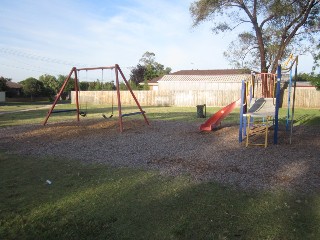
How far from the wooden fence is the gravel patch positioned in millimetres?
19015

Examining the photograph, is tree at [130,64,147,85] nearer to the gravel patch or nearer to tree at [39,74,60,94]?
tree at [39,74,60,94]

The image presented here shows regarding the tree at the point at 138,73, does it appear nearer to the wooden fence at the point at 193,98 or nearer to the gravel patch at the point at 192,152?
the wooden fence at the point at 193,98

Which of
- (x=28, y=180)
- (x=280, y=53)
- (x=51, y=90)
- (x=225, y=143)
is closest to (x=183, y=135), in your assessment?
(x=225, y=143)

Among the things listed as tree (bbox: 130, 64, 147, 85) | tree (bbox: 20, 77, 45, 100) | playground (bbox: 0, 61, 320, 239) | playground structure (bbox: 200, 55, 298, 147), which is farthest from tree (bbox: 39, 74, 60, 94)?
playground structure (bbox: 200, 55, 298, 147)

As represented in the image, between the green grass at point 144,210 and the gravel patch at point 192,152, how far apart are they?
2.19ft

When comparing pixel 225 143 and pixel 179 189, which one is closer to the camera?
pixel 179 189

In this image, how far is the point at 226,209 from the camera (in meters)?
3.98

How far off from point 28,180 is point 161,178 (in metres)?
2.39

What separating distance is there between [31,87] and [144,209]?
4829 cm

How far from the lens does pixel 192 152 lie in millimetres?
7633

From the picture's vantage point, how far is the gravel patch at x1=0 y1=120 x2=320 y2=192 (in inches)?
217

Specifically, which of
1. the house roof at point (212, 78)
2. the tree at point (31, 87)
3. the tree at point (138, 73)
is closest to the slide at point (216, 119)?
the house roof at point (212, 78)

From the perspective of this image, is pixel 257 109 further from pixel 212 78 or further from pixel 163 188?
pixel 212 78

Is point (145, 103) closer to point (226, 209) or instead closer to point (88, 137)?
point (88, 137)
